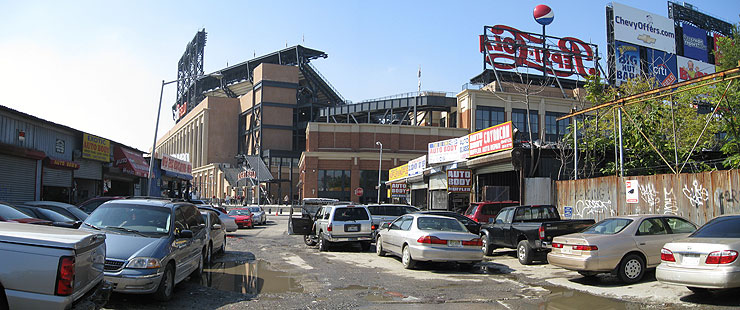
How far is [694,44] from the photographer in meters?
69.4

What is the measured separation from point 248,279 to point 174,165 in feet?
114

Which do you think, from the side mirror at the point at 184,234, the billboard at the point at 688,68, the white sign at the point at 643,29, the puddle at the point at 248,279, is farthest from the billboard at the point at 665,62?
the side mirror at the point at 184,234

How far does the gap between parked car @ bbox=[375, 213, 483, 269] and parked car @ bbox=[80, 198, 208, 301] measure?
15.9 ft

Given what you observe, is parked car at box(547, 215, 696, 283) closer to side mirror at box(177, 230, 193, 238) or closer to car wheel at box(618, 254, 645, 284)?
Answer: car wheel at box(618, 254, 645, 284)

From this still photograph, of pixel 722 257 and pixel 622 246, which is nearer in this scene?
pixel 722 257

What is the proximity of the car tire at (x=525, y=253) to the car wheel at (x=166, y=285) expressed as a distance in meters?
8.68

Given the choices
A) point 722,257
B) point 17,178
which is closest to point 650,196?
point 722,257

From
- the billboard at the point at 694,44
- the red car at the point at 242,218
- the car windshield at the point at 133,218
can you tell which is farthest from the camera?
the billboard at the point at 694,44

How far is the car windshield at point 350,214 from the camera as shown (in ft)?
53.5

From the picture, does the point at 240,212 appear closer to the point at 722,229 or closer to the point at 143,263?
the point at 143,263

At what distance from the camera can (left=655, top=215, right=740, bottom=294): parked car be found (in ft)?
24.4

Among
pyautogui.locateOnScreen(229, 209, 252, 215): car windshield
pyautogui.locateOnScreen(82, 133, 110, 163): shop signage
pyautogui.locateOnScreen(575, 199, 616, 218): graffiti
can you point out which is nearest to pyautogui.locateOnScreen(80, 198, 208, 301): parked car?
pyautogui.locateOnScreen(575, 199, 616, 218): graffiti

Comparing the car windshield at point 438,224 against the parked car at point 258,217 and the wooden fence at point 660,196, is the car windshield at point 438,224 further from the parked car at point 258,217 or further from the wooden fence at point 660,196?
the parked car at point 258,217

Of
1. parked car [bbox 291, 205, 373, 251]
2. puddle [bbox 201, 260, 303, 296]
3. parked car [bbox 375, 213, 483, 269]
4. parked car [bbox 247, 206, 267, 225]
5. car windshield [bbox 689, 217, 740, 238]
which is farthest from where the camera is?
parked car [bbox 247, 206, 267, 225]
